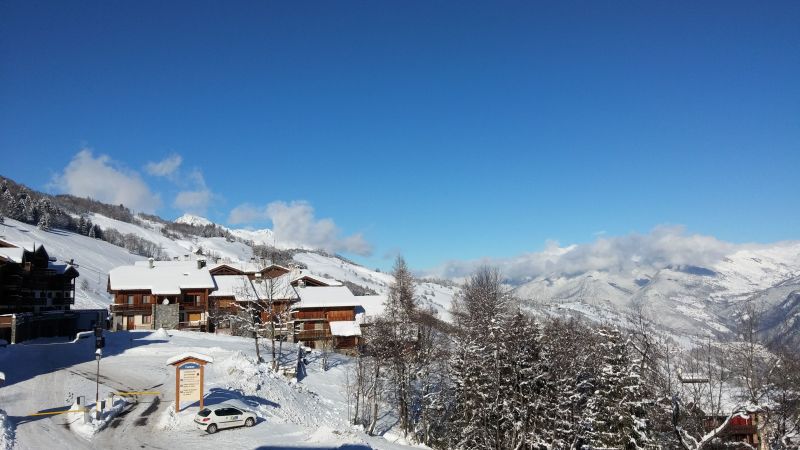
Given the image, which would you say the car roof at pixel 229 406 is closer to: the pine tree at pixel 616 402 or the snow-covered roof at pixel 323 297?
the pine tree at pixel 616 402

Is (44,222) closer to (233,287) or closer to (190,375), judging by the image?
(233,287)

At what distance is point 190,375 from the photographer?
103 feet

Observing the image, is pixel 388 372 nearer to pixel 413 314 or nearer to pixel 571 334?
pixel 413 314

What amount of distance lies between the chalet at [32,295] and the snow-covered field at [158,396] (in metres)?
2.76

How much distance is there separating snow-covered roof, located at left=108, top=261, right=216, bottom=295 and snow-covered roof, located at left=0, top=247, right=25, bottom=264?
43.1 ft

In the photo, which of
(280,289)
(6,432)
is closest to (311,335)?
(280,289)

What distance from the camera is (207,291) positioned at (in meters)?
74.6

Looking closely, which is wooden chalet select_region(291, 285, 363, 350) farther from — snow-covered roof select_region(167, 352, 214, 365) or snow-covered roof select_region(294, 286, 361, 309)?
snow-covered roof select_region(167, 352, 214, 365)

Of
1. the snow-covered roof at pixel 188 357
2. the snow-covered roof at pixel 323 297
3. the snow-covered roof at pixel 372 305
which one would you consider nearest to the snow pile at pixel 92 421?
the snow-covered roof at pixel 188 357

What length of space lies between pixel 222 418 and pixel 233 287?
4883cm

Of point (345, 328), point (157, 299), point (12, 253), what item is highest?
point (12, 253)

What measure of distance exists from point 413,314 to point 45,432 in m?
39.4

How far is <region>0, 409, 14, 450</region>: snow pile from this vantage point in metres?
24.0

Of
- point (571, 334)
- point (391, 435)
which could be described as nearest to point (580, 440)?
point (571, 334)
